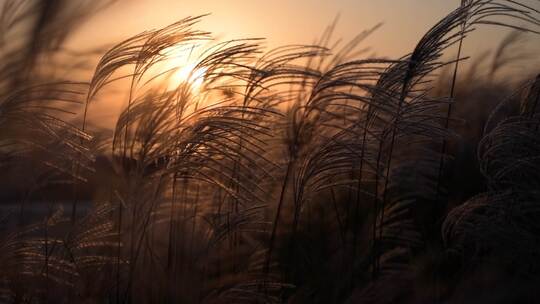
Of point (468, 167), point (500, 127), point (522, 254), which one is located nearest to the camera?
point (522, 254)

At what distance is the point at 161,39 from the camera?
3855mm

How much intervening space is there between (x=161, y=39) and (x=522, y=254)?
6.86ft

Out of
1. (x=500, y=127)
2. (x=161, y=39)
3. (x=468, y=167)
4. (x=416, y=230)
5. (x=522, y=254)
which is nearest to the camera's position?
(x=161, y=39)

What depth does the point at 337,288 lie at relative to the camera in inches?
154

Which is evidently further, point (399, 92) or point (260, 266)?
point (399, 92)

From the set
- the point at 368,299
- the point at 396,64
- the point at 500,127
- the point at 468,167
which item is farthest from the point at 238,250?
the point at 468,167

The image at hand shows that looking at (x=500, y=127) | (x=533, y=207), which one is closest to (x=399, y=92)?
(x=500, y=127)

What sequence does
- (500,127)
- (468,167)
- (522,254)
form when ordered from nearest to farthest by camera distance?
(522,254), (500,127), (468,167)

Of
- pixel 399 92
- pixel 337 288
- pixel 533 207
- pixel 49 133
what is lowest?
pixel 337 288

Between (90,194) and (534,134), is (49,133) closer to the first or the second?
(90,194)

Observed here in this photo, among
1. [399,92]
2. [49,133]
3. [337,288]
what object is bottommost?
[337,288]

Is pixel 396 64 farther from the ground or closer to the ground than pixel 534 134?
farther from the ground

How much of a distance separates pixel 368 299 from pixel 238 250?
98 cm

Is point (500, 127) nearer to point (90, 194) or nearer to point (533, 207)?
point (533, 207)
